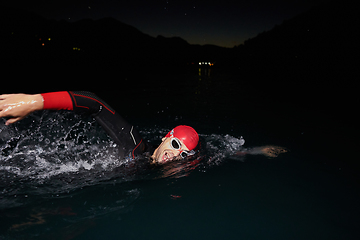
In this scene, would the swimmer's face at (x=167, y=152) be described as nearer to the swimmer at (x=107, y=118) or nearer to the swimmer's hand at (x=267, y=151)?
the swimmer at (x=107, y=118)

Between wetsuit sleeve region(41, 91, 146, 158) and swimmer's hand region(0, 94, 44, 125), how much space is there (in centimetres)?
9

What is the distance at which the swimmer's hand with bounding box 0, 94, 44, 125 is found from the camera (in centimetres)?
242

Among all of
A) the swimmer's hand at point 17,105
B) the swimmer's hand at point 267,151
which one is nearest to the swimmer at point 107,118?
the swimmer's hand at point 17,105

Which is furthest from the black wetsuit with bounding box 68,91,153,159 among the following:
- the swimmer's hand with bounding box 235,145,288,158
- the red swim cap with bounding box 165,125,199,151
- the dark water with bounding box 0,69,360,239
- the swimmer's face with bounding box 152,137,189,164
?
the swimmer's hand with bounding box 235,145,288,158

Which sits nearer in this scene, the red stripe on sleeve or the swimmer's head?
the red stripe on sleeve

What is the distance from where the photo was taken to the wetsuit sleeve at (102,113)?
279 cm

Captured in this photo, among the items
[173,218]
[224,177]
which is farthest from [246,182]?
[173,218]

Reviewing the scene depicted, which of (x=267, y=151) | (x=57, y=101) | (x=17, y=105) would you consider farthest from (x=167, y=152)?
(x=267, y=151)

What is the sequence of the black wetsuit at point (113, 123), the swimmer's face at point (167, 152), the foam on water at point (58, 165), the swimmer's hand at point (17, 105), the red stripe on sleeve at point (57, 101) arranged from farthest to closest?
the swimmer's face at point (167, 152)
the foam on water at point (58, 165)
the black wetsuit at point (113, 123)
the red stripe on sleeve at point (57, 101)
the swimmer's hand at point (17, 105)

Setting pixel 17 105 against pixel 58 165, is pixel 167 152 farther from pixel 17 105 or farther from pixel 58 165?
pixel 17 105

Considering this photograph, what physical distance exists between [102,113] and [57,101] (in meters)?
0.77

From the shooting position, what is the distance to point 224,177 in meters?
4.36

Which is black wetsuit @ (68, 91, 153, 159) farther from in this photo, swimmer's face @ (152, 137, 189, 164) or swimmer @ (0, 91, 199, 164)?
swimmer's face @ (152, 137, 189, 164)

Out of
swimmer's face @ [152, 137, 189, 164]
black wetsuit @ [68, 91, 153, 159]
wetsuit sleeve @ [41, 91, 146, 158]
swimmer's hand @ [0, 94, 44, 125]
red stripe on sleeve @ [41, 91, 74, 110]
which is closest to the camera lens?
swimmer's hand @ [0, 94, 44, 125]
